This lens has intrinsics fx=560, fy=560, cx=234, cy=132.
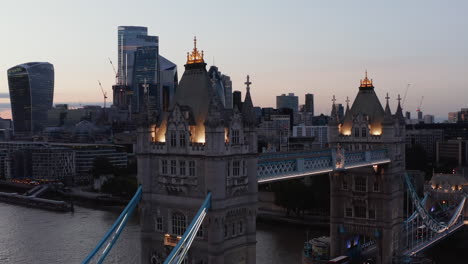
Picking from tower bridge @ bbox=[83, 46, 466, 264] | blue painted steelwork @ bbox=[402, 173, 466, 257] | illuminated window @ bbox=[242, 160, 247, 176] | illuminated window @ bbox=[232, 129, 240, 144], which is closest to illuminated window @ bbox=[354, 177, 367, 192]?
blue painted steelwork @ bbox=[402, 173, 466, 257]

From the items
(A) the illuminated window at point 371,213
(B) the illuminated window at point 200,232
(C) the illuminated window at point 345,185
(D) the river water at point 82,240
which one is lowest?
(D) the river water at point 82,240

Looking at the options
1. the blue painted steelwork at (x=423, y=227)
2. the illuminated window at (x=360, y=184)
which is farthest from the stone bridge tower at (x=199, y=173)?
the blue painted steelwork at (x=423, y=227)

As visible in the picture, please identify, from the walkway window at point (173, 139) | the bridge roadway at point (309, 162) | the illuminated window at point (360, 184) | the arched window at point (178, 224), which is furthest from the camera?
the illuminated window at point (360, 184)

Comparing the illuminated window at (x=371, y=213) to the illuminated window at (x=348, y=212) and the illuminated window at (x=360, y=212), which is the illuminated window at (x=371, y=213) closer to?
the illuminated window at (x=360, y=212)

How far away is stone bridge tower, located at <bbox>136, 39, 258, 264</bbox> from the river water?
2650 cm

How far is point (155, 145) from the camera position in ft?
101

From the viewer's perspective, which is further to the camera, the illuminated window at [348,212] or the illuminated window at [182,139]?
the illuminated window at [348,212]

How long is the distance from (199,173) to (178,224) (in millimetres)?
3376

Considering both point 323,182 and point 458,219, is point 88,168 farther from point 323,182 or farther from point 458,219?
point 458,219

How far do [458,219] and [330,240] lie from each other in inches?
878

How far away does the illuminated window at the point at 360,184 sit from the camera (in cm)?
4869

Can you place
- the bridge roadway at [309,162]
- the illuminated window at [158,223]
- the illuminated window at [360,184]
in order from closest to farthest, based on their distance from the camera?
the illuminated window at [158,223] < the bridge roadway at [309,162] < the illuminated window at [360,184]

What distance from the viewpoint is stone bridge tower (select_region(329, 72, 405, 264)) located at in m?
47.7

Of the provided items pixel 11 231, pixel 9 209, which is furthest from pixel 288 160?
pixel 9 209
